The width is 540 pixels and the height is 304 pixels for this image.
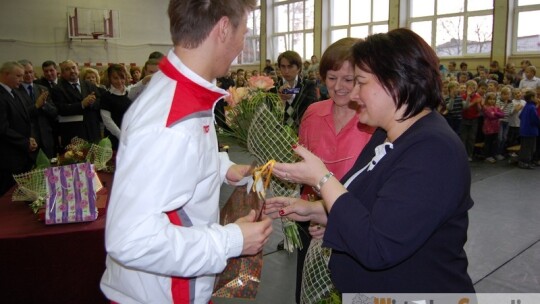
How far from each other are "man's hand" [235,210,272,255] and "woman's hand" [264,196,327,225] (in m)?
0.42

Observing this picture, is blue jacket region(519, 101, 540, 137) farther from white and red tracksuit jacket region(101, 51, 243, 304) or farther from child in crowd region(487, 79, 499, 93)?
white and red tracksuit jacket region(101, 51, 243, 304)

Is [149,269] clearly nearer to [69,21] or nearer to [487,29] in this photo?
[487,29]

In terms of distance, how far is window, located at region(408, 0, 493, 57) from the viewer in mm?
12062

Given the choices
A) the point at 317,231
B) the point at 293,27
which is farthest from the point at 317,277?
the point at 293,27

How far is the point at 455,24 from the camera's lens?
1279 centimetres

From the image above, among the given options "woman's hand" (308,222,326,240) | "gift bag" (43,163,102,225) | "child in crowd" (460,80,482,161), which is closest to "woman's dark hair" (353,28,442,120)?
"woman's hand" (308,222,326,240)

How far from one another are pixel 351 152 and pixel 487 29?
39.5 feet

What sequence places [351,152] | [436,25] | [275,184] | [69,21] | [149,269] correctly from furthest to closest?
[69,21]
[436,25]
[351,152]
[275,184]
[149,269]

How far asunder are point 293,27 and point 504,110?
1099cm

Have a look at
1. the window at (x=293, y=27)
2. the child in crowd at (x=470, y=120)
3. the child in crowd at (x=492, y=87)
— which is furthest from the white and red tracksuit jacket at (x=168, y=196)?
the window at (x=293, y=27)

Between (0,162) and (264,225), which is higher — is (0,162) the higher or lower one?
the lower one

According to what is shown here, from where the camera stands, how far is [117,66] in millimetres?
4789

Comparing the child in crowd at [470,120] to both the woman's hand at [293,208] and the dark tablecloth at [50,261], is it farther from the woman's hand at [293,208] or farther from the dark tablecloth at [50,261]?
the dark tablecloth at [50,261]

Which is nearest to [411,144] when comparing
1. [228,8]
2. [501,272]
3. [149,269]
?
[228,8]
